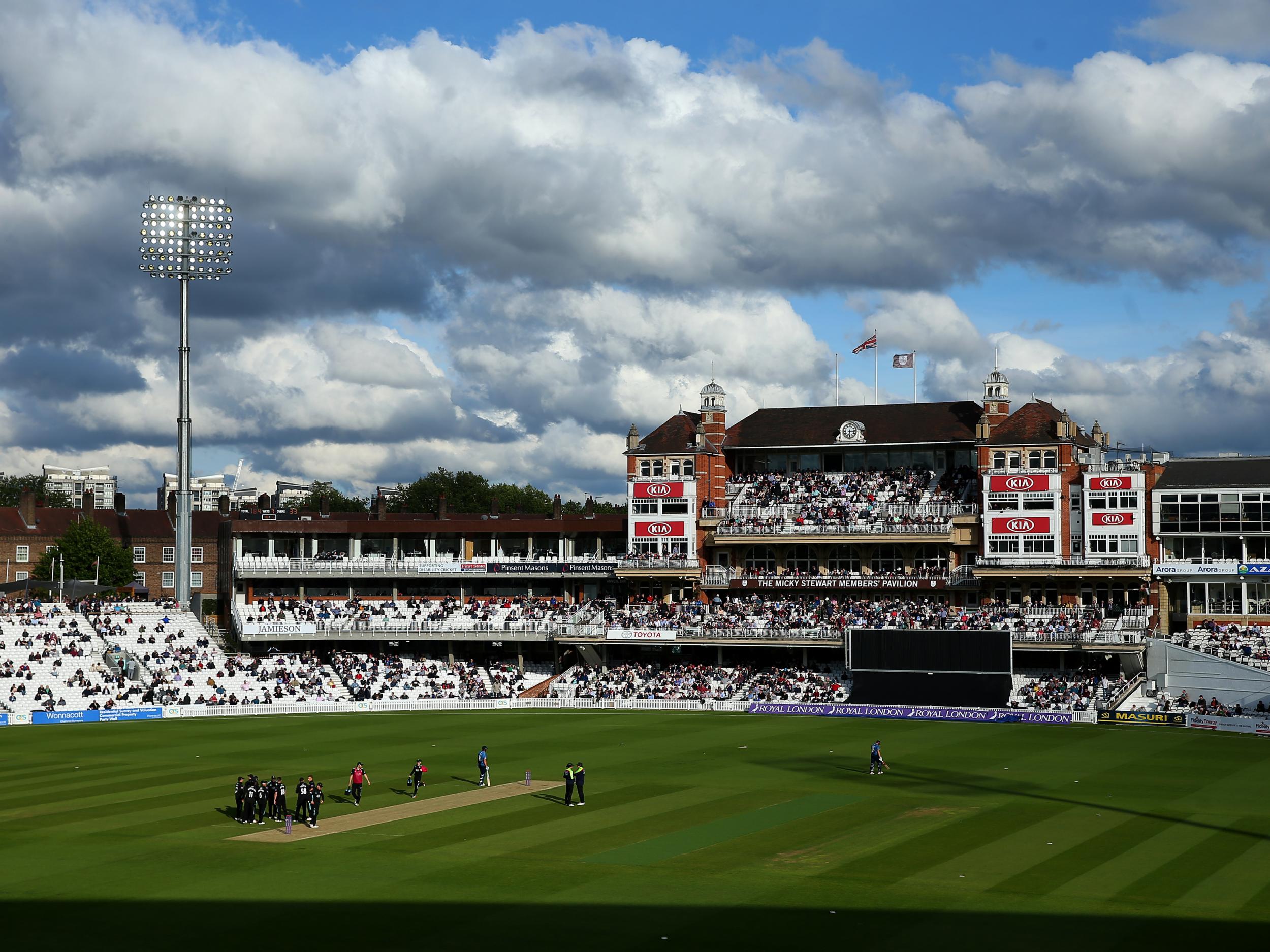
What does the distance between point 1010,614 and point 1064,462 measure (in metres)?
11.0

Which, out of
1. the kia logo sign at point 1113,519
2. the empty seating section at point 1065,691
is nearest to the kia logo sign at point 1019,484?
the kia logo sign at point 1113,519

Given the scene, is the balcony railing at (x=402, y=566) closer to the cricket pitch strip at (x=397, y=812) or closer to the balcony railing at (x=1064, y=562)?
the balcony railing at (x=1064, y=562)

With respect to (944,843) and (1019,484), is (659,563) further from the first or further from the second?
(944,843)

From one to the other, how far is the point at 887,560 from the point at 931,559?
105 inches

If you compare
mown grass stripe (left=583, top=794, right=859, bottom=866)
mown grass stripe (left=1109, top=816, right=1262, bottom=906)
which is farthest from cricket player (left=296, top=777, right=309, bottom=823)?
mown grass stripe (left=1109, top=816, right=1262, bottom=906)

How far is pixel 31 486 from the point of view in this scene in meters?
153

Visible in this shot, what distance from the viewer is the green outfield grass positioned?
81.7 ft

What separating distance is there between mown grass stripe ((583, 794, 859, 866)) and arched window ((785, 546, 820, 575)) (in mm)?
46372

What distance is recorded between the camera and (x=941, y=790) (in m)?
41.3

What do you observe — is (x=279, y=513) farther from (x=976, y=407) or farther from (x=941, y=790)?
(x=941, y=790)

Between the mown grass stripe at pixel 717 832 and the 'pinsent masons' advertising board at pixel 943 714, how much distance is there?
25575 millimetres

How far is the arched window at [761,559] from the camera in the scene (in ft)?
288

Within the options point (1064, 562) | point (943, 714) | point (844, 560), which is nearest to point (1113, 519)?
point (1064, 562)

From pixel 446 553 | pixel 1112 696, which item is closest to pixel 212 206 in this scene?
pixel 446 553
